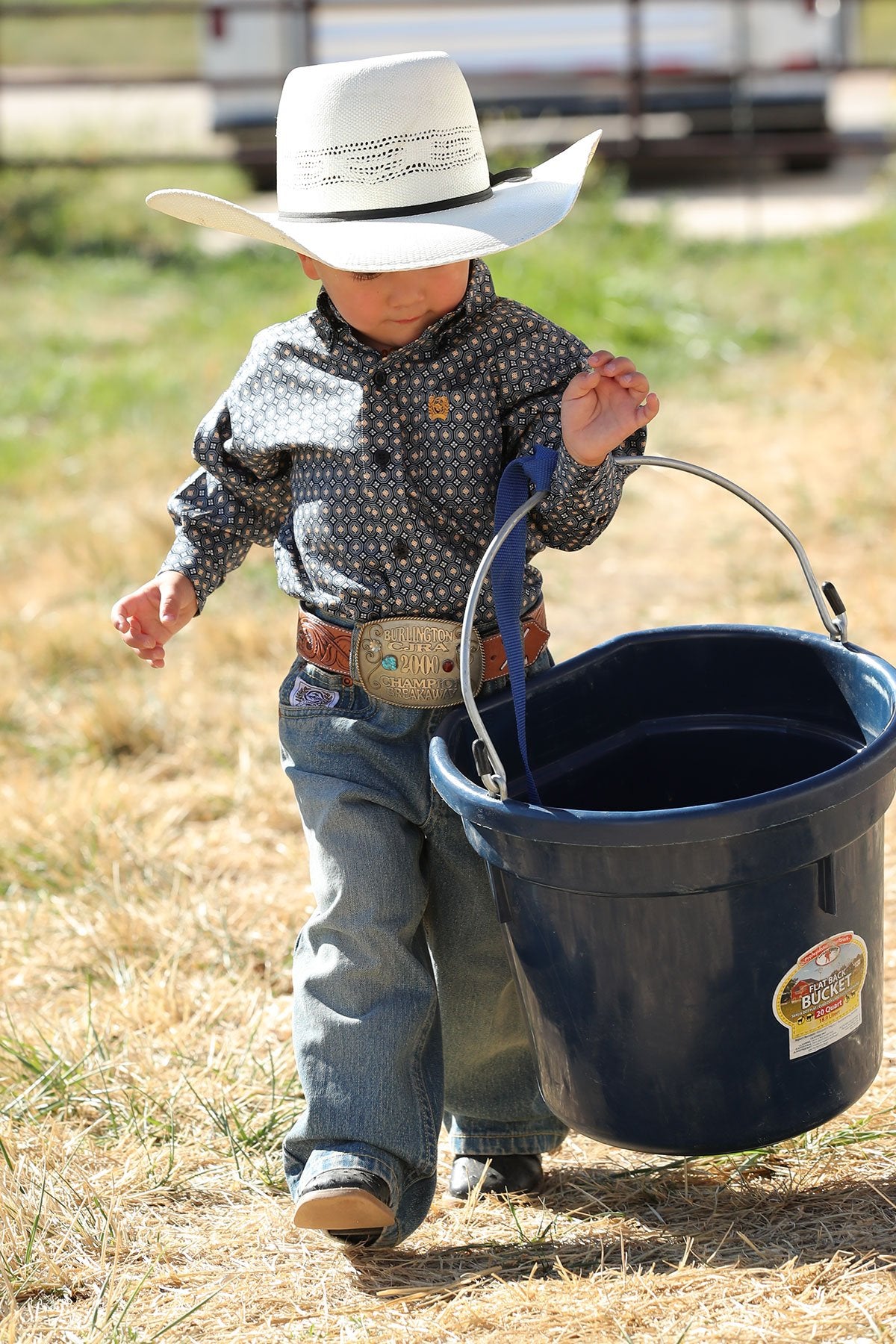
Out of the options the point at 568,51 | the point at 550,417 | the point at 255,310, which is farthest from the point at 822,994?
the point at 568,51

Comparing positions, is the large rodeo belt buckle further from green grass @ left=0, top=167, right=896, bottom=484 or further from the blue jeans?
green grass @ left=0, top=167, right=896, bottom=484

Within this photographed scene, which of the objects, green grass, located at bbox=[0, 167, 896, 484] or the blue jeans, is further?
green grass, located at bbox=[0, 167, 896, 484]

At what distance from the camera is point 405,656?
6.81 ft

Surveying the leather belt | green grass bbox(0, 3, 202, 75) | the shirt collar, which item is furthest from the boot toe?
green grass bbox(0, 3, 202, 75)

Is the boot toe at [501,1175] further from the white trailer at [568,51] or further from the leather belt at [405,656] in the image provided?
the white trailer at [568,51]

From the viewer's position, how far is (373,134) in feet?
6.49

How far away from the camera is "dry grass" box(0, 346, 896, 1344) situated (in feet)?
6.30

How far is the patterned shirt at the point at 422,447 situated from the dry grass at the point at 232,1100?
79cm

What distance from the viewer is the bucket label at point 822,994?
1.83 meters

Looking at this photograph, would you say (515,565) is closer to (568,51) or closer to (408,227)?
(408,227)

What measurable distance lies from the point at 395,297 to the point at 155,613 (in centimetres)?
55

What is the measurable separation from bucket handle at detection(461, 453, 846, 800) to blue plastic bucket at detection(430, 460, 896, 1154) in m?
0.01

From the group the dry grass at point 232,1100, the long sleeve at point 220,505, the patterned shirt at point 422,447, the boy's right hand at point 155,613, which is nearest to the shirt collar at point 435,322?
the patterned shirt at point 422,447

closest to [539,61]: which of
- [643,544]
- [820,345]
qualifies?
[820,345]
